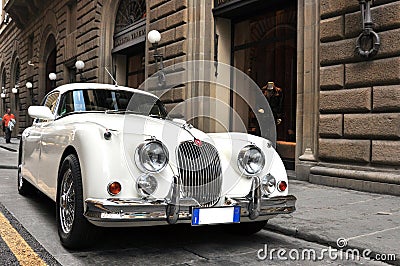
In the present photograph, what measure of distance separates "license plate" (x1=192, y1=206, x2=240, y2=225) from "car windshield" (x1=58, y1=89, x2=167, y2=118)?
1790 mm

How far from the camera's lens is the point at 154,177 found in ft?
11.0

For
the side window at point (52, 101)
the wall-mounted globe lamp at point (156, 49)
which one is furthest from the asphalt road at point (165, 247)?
the wall-mounted globe lamp at point (156, 49)

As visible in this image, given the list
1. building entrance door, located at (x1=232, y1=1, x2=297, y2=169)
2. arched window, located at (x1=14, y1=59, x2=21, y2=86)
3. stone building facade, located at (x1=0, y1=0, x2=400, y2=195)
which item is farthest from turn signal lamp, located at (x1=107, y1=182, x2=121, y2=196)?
arched window, located at (x1=14, y1=59, x2=21, y2=86)

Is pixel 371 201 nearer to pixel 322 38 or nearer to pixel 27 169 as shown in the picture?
pixel 322 38

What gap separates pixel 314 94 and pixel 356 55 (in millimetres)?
1105

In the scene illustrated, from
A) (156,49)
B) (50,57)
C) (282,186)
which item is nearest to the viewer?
(282,186)

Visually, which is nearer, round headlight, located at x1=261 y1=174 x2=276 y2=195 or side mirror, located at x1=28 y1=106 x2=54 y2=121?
round headlight, located at x1=261 y1=174 x2=276 y2=195

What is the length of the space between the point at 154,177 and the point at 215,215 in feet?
1.88

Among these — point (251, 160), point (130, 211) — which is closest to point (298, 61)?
point (251, 160)

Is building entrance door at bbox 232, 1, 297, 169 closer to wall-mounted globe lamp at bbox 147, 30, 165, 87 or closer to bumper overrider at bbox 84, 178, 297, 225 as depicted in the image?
wall-mounted globe lamp at bbox 147, 30, 165, 87

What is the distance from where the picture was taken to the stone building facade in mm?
6688

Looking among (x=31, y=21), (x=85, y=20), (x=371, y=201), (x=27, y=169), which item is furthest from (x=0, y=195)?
(x=31, y=21)

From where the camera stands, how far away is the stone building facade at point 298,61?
669cm

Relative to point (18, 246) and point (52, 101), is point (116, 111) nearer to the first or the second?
point (52, 101)
